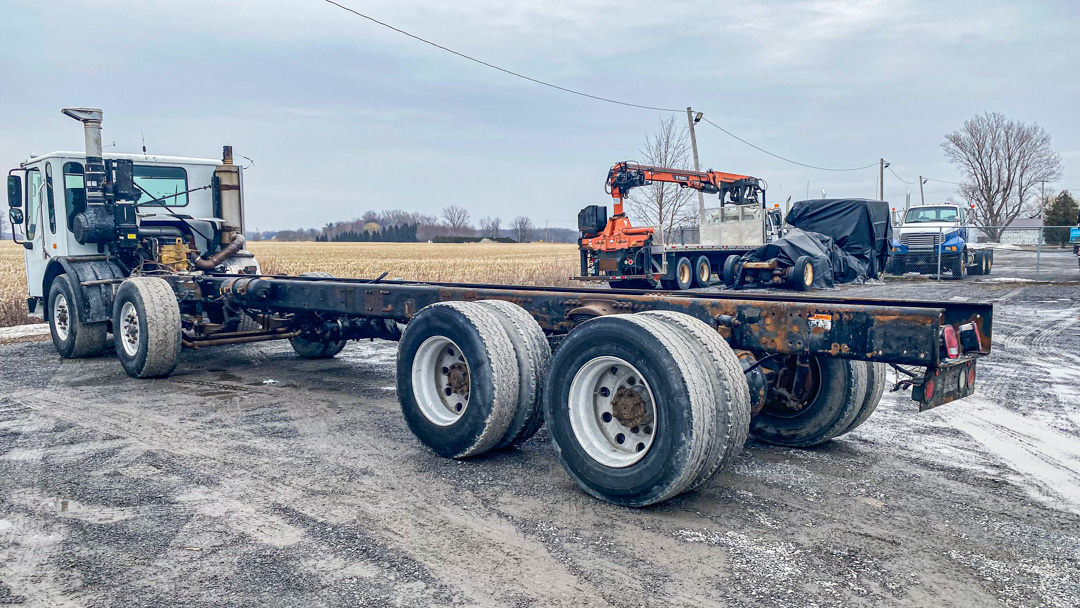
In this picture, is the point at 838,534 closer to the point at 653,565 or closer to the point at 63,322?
the point at 653,565

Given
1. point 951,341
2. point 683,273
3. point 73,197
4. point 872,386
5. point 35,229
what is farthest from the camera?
point 683,273

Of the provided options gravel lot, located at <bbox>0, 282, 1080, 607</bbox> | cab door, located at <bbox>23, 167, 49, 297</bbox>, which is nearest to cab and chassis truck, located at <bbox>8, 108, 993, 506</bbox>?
gravel lot, located at <bbox>0, 282, 1080, 607</bbox>

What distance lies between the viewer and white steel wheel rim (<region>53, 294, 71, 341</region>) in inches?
357

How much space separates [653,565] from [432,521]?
1124 millimetres

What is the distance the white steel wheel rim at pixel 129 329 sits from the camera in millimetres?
7961

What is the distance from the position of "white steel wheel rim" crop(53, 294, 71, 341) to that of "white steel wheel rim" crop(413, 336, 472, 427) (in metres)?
6.00

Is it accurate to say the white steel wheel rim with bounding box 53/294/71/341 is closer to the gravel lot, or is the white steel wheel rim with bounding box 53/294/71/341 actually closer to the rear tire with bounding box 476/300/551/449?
the gravel lot

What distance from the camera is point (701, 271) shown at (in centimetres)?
2036

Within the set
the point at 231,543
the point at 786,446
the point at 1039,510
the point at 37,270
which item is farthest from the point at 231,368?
the point at 1039,510

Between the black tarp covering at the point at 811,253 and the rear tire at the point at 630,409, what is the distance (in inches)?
632

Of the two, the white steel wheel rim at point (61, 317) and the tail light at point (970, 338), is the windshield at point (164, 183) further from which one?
the tail light at point (970, 338)

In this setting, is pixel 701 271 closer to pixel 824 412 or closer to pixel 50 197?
pixel 50 197

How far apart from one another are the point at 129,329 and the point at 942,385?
7390 mm

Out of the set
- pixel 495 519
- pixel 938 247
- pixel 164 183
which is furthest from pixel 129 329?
pixel 938 247
